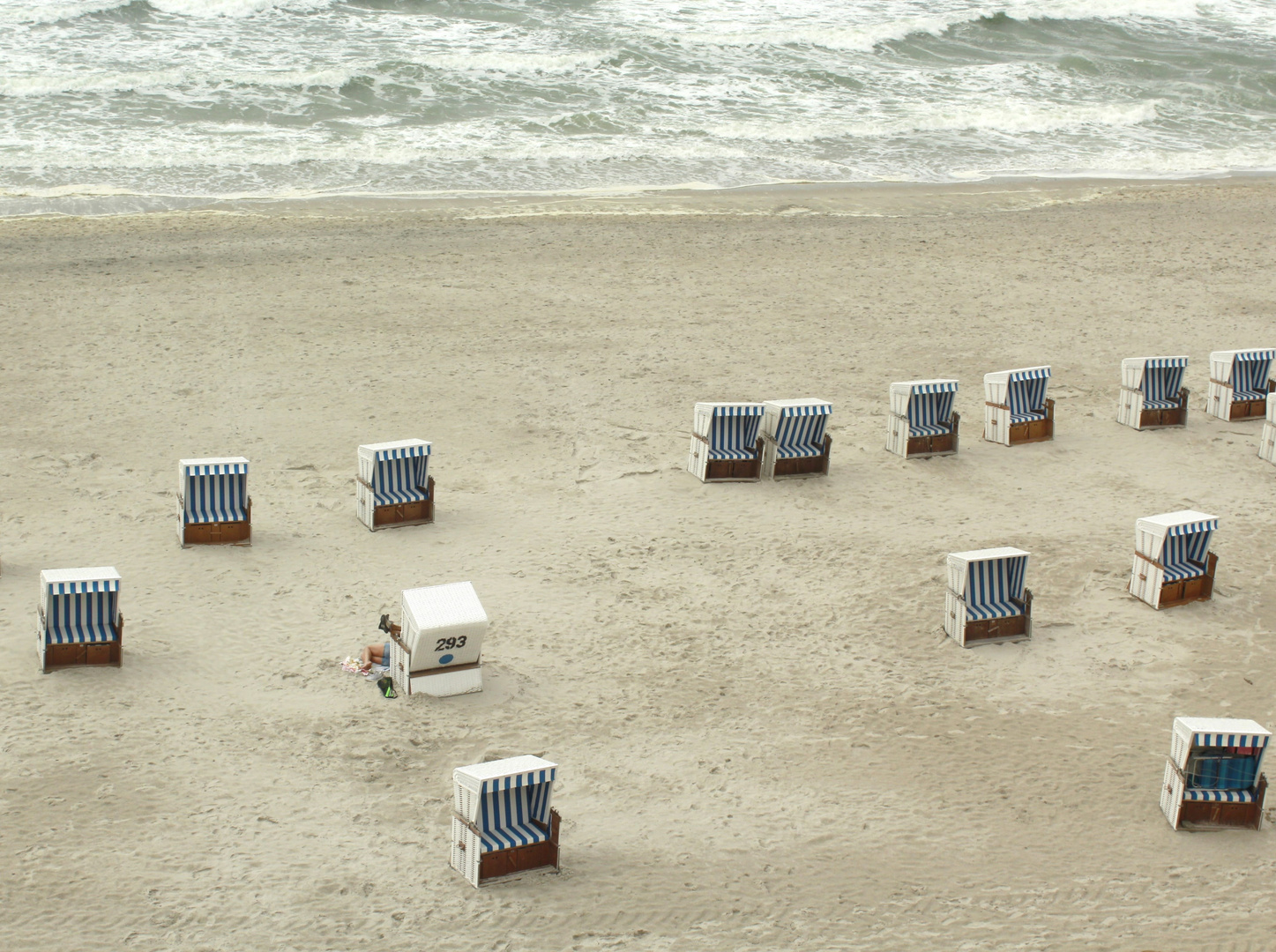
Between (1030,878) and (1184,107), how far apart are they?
36.1 m

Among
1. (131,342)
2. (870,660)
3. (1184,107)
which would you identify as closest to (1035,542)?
(870,660)

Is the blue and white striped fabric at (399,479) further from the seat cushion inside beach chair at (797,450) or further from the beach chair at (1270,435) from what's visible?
the beach chair at (1270,435)

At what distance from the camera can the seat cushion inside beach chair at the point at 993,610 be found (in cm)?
1350

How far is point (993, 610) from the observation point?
13.6 m

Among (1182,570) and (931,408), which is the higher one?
(931,408)

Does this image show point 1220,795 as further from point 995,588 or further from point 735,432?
point 735,432

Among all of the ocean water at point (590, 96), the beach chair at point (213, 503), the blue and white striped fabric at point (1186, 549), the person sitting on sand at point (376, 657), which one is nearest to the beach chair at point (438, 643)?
the person sitting on sand at point (376, 657)

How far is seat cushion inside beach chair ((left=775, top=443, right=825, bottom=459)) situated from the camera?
56.5 feet

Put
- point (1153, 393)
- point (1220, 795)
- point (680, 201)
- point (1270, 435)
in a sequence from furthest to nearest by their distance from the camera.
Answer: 1. point (680, 201)
2. point (1153, 393)
3. point (1270, 435)
4. point (1220, 795)

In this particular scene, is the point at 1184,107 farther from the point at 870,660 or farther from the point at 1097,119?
the point at 870,660

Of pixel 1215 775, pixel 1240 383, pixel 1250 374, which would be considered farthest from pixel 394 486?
pixel 1250 374

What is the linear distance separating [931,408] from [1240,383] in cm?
483

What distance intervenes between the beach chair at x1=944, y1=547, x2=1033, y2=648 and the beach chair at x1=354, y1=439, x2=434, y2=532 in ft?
19.2

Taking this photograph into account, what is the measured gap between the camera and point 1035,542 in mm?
15805
